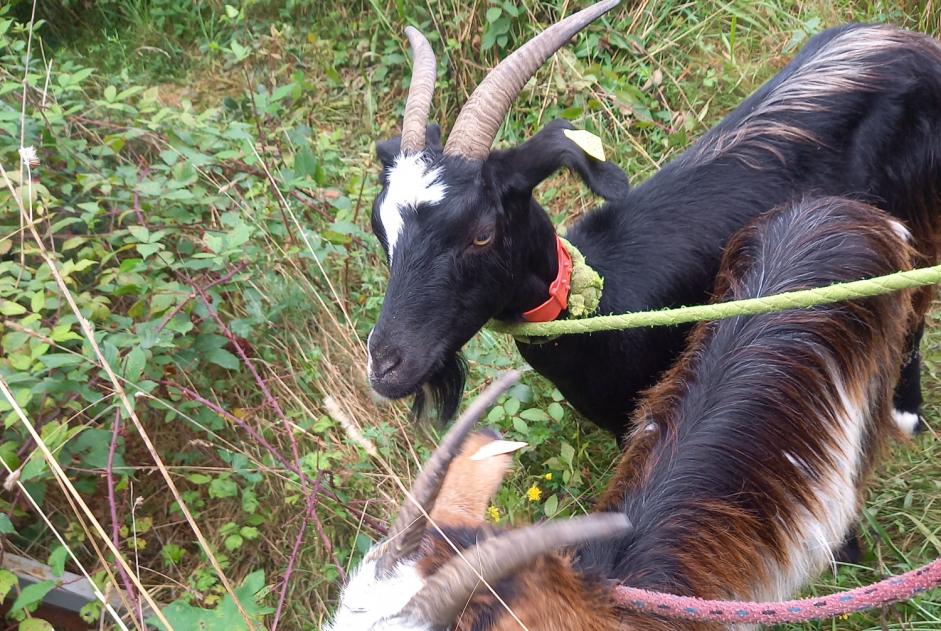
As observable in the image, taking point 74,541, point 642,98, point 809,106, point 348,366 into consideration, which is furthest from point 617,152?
point 74,541

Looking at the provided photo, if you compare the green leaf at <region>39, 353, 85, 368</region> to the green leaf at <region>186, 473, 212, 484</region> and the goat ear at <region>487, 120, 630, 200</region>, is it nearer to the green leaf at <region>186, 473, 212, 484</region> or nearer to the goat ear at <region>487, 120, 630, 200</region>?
the green leaf at <region>186, 473, 212, 484</region>

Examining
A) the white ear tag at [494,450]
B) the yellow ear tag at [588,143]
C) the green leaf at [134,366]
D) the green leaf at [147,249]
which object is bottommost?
the white ear tag at [494,450]

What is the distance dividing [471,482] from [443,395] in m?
1.34

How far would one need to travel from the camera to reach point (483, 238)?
2.46 m

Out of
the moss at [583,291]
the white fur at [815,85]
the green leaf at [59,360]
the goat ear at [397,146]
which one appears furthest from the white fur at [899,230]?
the green leaf at [59,360]

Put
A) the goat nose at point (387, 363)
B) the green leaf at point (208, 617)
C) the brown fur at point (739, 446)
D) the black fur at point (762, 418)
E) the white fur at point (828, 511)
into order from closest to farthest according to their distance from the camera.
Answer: the brown fur at point (739, 446) < the black fur at point (762, 418) < the white fur at point (828, 511) < the green leaf at point (208, 617) < the goat nose at point (387, 363)

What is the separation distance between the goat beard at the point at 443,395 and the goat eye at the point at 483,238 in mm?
542

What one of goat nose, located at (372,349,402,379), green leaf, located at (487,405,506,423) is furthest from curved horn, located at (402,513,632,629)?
green leaf, located at (487,405,506,423)

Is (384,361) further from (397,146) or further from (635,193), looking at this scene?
(635,193)

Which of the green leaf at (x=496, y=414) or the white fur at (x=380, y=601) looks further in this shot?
the green leaf at (x=496, y=414)

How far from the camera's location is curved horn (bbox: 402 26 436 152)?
270cm

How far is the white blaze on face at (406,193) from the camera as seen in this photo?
8.09 feet

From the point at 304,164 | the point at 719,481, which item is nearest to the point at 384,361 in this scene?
the point at 719,481

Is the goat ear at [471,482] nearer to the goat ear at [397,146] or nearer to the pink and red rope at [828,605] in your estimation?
the pink and red rope at [828,605]
